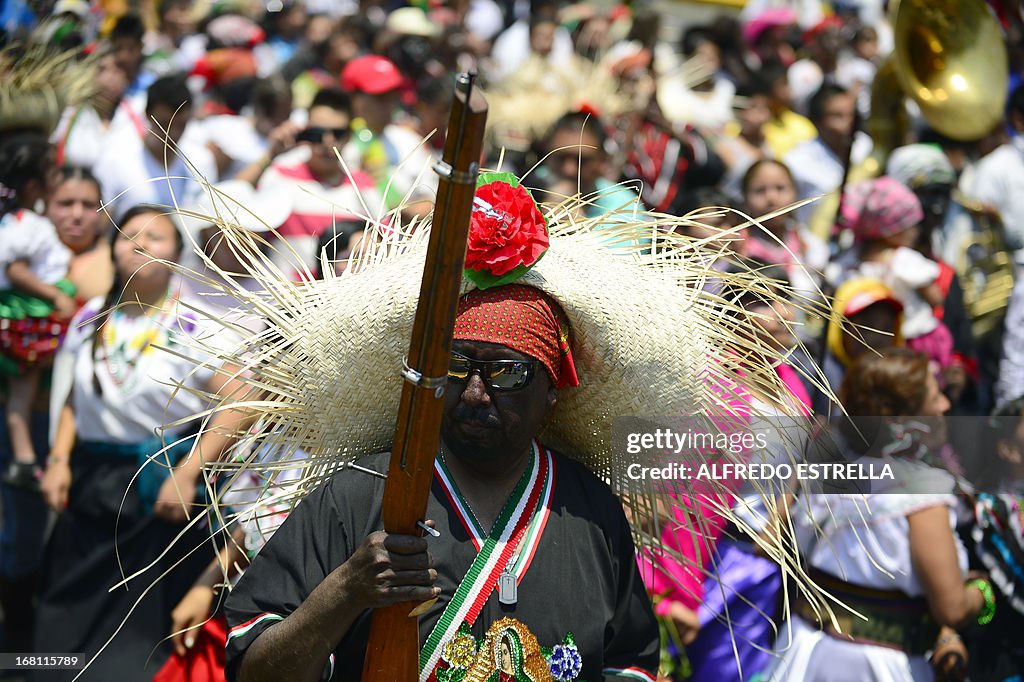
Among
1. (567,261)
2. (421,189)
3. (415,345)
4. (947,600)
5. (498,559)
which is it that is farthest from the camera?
(421,189)

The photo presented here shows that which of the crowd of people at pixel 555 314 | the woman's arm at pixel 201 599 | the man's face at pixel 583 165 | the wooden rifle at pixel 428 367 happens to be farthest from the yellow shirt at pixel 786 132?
the wooden rifle at pixel 428 367

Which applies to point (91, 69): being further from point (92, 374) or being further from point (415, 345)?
point (415, 345)

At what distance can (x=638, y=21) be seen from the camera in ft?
31.2

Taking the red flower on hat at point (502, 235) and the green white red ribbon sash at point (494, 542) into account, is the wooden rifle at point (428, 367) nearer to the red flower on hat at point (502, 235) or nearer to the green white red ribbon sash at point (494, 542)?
the green white red ribbon sash at point (494, 542)

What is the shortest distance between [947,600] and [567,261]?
1.87 meters

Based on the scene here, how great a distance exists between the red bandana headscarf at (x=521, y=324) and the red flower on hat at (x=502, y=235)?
4cm

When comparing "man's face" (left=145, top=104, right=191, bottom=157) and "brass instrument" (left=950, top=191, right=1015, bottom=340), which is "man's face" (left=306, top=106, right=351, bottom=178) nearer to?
"man's face" (left=145, top=104, right=191, bottom=157)

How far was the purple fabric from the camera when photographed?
387 cm

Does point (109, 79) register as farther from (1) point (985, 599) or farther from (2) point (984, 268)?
(1) point (985, 599)

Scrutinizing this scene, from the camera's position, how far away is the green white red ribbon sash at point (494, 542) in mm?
2436

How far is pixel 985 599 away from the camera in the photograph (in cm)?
400

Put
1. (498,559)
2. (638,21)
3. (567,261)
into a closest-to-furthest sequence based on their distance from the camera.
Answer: (498,559), (567,261), (638,21)

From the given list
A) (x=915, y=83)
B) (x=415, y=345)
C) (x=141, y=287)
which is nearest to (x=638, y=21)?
(x=915, y=83)

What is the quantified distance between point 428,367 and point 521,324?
432 mm
